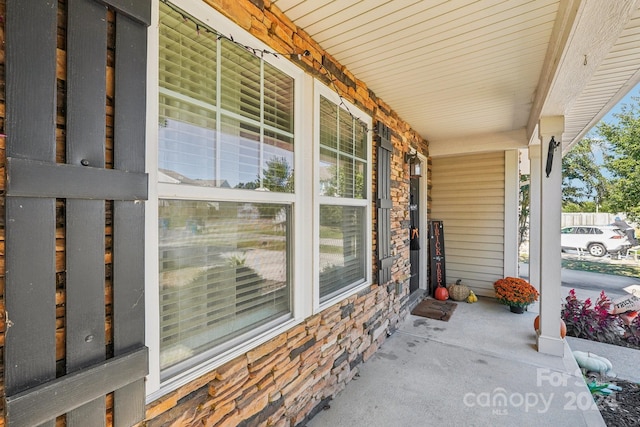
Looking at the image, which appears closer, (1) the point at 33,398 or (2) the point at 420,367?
(1) the point at 33,398

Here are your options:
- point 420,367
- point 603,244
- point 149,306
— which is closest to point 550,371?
point 420,367

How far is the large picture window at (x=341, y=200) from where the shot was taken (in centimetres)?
246

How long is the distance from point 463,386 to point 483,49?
2713 mm

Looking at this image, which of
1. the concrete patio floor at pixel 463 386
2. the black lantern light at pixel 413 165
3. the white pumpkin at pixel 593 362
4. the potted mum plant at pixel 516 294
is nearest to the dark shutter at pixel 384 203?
the black lantern light at pixel 413 165

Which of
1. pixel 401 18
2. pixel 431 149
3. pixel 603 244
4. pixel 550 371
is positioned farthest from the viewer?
pixel 603 244

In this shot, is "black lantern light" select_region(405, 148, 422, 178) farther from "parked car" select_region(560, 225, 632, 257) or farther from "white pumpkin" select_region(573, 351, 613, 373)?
"parked car" select_region(560, 225, 632, 257)

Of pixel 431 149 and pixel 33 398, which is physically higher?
pixel 431 149

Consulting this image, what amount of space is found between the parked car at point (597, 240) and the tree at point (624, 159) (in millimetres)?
932

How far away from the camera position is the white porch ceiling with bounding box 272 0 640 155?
1752 millimetres

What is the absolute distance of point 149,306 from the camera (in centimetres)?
122

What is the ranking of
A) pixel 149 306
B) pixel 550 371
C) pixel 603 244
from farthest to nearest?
pixel 603 244 → pixel 550 371 → pixel 149 306

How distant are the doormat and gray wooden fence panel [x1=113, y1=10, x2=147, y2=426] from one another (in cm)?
387

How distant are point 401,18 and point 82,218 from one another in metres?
2.04

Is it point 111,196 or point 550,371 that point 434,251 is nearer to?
point 550,371
